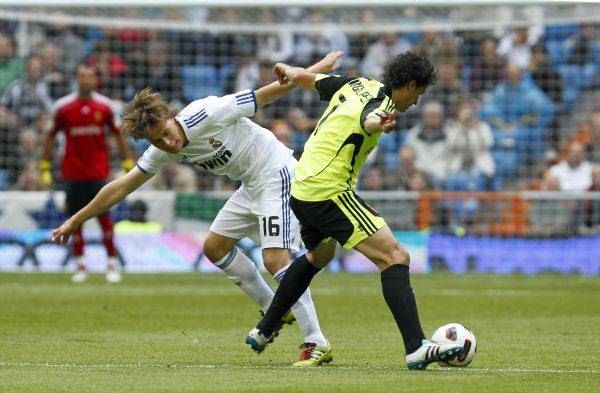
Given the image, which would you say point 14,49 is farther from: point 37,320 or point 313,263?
point 313,263

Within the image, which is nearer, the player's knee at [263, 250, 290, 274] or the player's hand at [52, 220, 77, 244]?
the player's hand at [52, 220, 77, 244]

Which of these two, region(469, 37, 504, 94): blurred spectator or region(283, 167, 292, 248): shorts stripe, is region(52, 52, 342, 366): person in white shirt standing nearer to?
region(283, 167, 292, 248): shorts stripe

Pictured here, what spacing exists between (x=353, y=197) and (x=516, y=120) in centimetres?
1489

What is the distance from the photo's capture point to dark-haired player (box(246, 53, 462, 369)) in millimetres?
8133

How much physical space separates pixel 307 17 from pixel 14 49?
5686mm

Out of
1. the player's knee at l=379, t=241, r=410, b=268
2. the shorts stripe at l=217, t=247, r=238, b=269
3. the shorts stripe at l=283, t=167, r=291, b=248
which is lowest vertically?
the shorts stripe at l=217, t=247, r=238, b=269

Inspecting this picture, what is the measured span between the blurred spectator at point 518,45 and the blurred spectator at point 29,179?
858 cm

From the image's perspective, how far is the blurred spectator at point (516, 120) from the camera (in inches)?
888

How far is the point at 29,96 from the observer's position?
2320 centimetres

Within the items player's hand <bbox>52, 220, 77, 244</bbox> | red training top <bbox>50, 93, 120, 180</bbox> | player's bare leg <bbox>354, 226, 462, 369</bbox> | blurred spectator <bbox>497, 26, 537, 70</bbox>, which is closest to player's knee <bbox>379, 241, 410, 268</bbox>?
player's bare leg <bbox>354, 226, 462, 369</bbox>

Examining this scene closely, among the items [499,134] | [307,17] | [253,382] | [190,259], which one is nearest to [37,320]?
[253,382]

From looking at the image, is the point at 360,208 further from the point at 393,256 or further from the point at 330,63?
the point at 330,63

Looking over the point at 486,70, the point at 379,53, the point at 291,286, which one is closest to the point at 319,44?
the point at 379,53

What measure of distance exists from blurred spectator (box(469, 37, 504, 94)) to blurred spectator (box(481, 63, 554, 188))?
0.58 ft
